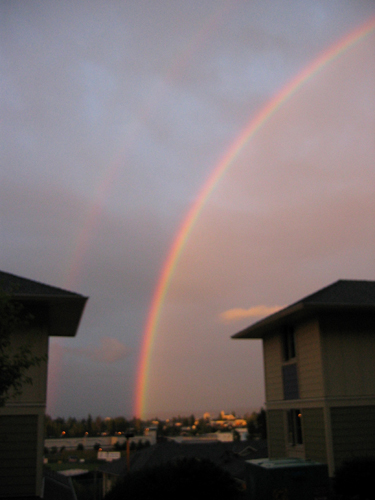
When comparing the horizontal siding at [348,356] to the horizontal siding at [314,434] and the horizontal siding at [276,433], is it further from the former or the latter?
the horizontal siding at [276,433]

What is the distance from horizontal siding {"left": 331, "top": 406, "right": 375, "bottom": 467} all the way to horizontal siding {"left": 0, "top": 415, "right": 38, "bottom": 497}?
9171 mm

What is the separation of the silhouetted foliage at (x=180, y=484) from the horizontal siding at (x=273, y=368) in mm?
12278

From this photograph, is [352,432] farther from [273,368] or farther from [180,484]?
[180,484]

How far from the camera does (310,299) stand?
54.0ft

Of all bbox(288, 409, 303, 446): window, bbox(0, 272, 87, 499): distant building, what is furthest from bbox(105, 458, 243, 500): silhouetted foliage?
bbox(288, 409, 303, 446): window

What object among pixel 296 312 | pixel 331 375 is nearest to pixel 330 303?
pixel 296 312

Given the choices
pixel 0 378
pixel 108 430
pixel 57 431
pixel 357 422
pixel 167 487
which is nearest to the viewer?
pixel 167 487

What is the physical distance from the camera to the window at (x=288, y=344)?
61.6 ft

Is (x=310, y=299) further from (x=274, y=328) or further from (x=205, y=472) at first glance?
(x=205, y=472)

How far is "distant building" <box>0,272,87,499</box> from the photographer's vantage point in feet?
40.5

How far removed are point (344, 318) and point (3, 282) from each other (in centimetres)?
1125

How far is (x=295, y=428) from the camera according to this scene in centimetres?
1814

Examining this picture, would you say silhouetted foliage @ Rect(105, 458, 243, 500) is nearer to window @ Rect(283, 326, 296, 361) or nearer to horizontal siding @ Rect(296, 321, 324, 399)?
horizontal siding @ Rect(296, 321, 324, 399)

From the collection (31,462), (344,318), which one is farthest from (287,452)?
(31,462)
